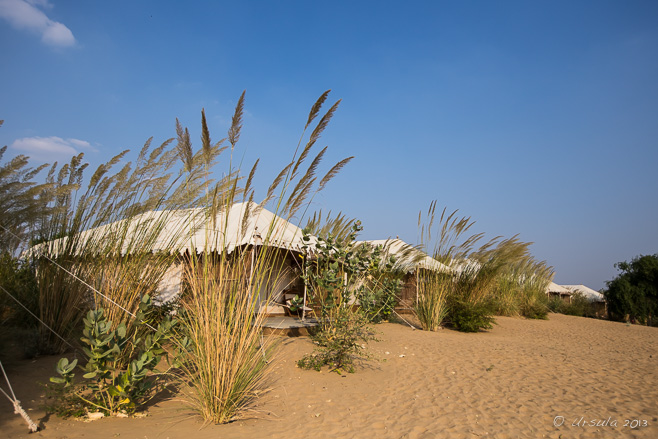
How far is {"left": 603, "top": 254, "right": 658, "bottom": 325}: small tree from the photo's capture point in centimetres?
1489

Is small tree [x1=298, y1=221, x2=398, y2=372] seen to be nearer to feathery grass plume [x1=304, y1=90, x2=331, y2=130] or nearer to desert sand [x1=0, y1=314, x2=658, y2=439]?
desert sand [x1=0, y1=314, x2=658, y2=439]

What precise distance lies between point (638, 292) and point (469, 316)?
411 inches

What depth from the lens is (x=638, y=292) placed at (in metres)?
15.1

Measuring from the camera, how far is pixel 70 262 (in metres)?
4.02

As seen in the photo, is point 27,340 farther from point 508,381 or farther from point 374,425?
point 508,381

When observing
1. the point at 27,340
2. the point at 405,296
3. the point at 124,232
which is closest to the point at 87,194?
the point at 124,232

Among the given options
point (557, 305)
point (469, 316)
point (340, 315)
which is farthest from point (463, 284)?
point (557, 305)

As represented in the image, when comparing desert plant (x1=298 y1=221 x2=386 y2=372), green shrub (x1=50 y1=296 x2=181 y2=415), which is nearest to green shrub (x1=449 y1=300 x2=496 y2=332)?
desert plant (x1=298 y1=221 x2=386 y2=372)

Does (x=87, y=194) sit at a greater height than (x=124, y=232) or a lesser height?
greater

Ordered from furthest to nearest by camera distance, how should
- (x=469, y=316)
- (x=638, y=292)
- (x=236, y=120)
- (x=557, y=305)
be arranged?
(x=557, y=305) → (x=638, y=292) → (x=469, y=316) → (x=236, y=120)

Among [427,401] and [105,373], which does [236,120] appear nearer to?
[105,373]

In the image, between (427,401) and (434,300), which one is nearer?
(427,401)

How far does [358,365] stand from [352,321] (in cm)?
66

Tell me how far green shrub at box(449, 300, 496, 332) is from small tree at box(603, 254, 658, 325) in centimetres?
963
